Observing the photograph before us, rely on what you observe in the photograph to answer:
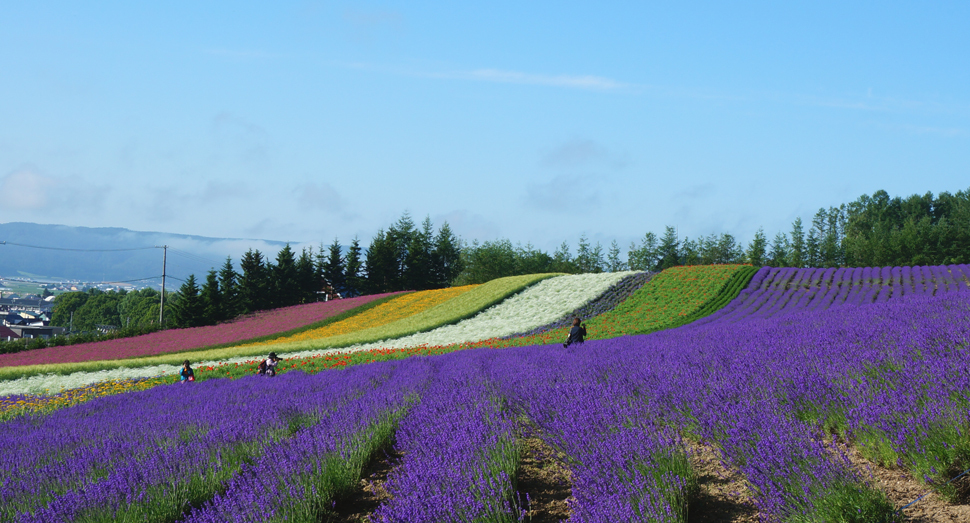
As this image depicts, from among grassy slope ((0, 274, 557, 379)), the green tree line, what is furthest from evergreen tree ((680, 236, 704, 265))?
grassy slope ((0, 274, 557, 379))

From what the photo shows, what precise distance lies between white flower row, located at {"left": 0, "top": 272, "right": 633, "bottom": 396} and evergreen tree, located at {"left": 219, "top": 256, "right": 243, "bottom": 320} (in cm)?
2311

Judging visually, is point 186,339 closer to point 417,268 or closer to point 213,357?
point 213,357

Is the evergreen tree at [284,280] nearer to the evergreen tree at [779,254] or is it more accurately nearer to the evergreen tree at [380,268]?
the evergreen tree at [380,268]

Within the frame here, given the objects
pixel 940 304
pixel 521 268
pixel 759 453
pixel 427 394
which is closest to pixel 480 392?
pixel 427 394

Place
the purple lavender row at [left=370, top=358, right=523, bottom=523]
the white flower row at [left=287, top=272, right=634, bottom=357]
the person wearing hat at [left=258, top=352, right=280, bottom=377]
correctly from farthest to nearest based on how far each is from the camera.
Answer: the white flower row at [left=287, top=272, right=634, bottom=357]
the person wearing hat at [left=258, top=352, right=280, bottom=377]
the purple lavender row at [left=370, top=358, right=523, bottom=523]

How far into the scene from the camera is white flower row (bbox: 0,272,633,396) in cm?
1653

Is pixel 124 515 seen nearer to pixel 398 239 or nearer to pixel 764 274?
pixel 764 274

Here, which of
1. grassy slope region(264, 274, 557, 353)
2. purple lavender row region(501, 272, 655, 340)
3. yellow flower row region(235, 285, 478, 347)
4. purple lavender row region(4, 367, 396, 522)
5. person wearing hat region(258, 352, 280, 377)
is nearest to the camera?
purple lavender row region(4, 367, 396, 522)

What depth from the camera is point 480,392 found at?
16.8 ft

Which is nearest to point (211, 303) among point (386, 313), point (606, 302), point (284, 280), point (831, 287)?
point (284, 280)

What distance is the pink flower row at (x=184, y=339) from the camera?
87.1 feet

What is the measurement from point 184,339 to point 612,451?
33408mm

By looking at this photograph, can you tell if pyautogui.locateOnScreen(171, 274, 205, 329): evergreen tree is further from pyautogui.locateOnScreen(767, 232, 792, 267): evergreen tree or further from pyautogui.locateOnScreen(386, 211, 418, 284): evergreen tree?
pyautogui.locateOnScreen(767, 232, 792, 267): evergreen tree

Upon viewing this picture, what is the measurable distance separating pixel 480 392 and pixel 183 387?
9073 mm
